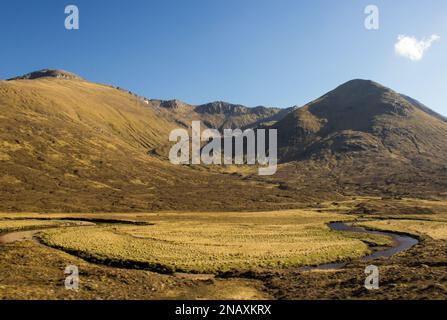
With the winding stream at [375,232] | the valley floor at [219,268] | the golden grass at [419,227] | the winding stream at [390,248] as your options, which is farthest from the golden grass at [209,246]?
the golden grass at [419,227]

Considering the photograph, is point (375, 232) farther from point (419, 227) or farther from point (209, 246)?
point (209, 246)

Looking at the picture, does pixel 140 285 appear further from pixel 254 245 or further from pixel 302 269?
pixel 254 245

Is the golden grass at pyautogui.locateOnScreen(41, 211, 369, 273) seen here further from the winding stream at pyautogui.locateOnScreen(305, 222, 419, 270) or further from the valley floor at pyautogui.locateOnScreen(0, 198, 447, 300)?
the winding stream at pyautogui.locateOnScreen(305, 222, 419, 270)

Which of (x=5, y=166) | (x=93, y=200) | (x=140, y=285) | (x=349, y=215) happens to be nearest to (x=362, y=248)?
(x=140, y=285)

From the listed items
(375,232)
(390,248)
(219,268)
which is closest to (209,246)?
(219,268)

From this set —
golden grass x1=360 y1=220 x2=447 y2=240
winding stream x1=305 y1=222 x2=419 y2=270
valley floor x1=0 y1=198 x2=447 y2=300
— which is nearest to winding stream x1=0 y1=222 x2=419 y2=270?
winding stream x1=305 y1=222 x2=419 y2=270

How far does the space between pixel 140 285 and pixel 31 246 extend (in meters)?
30.7

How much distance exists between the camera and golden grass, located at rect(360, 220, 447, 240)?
86062 mm

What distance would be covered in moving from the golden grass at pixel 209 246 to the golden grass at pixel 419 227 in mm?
16238

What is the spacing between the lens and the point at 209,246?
68.6 metres

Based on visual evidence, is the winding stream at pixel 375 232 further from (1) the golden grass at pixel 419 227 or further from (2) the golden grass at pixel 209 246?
(1) the golden grass at pixel 419 227

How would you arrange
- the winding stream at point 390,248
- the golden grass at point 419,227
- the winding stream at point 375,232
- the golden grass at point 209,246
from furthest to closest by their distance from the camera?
the golden grass at point 419,227 < the winding stream at point 375,232 < the winding stream at point 390,248 < the golden grass at point 209,246

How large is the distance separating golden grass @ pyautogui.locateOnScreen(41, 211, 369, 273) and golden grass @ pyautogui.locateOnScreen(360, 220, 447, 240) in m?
16.2

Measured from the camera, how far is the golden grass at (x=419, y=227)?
282 feet
